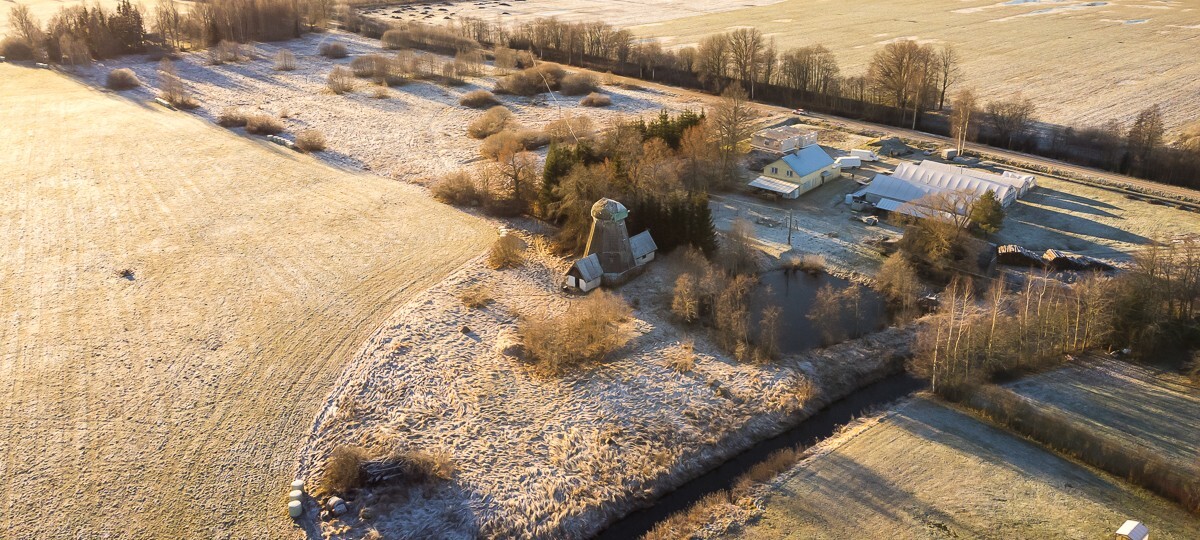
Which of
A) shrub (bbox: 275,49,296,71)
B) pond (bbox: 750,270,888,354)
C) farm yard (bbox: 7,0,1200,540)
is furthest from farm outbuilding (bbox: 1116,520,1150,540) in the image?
shrub (bbox: 275,49,296,71)

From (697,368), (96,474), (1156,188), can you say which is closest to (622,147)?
(697,368)

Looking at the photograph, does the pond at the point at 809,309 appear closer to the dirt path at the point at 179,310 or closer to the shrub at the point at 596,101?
the dirt path at the point at 179,310

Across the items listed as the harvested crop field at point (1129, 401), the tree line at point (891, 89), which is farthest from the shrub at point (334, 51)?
the harvested crop field at point (1129, 401)

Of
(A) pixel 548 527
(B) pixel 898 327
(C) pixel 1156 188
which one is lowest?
(A) pixel 548 527

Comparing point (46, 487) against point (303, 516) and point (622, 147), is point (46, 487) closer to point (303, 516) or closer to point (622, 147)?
point (303, 516)

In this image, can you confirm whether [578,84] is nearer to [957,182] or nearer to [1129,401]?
[957,182]

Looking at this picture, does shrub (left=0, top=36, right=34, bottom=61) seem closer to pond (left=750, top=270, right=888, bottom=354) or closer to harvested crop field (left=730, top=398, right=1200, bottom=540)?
pond (left=750, top=270, right=888, bottom=354)
